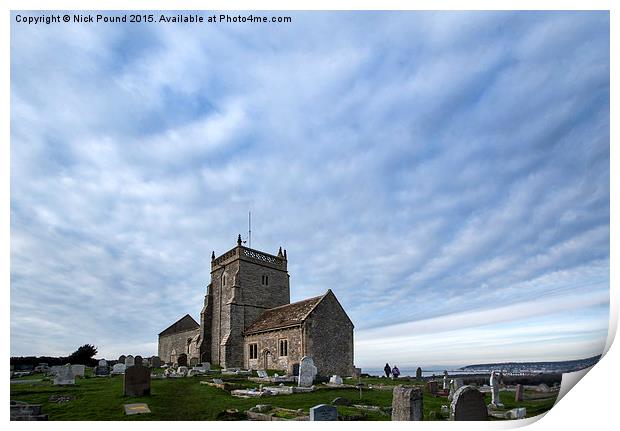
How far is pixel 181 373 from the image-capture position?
23.2 meters

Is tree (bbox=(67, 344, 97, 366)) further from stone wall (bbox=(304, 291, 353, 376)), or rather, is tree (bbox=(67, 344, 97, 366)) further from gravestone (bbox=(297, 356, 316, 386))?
gravestone (bbox=(297, 356, 316, 386))

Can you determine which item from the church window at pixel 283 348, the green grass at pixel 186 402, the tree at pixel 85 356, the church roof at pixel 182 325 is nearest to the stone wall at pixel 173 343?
the church roof at pixel 182 325

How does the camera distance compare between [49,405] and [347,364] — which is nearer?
[49,405]

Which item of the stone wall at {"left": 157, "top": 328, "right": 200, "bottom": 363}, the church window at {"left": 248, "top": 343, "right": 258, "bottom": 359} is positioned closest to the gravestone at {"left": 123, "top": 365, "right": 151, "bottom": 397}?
the church window at {"left": 248, "top": 343, "right": 258, "bottom": 359}

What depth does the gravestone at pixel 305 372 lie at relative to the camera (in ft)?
55.2

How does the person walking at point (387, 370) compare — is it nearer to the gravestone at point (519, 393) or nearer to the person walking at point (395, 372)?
the person walking at point (395, 372)

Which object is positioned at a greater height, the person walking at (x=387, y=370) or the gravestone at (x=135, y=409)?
the gravestone at (x=135, y=409)

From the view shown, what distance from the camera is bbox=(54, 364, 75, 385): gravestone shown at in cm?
1761

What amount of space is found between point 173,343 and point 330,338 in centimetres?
2432

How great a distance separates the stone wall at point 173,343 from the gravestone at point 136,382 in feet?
83.4

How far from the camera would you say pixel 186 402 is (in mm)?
13203
